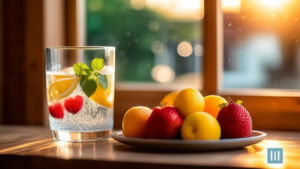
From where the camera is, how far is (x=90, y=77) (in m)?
0.96

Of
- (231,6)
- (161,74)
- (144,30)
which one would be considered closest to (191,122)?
(231,6)

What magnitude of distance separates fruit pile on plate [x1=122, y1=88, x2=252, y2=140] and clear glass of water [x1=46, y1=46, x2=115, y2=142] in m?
0.13

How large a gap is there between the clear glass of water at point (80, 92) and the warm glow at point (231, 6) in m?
0.57

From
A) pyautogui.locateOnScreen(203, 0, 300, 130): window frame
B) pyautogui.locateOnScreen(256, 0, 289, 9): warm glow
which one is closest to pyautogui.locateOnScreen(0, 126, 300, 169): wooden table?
pyautogui.locateOnScreen(203, 0, 300, 130): window frame

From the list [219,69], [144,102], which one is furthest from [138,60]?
[219,69]

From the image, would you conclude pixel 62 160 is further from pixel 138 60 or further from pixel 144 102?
pixel 138 60

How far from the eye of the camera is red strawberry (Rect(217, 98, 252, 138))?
0.85 m

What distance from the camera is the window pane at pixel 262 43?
130cm

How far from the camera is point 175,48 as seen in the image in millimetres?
1611

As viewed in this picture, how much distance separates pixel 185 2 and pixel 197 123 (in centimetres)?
82

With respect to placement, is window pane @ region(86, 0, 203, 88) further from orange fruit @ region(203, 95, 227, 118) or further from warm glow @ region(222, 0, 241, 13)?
orange fruit @ region(203, 95, 227, 118)

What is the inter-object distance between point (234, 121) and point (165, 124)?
0.54ft

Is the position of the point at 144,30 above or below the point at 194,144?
above

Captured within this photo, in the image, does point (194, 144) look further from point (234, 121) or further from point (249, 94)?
point (249, 94)
